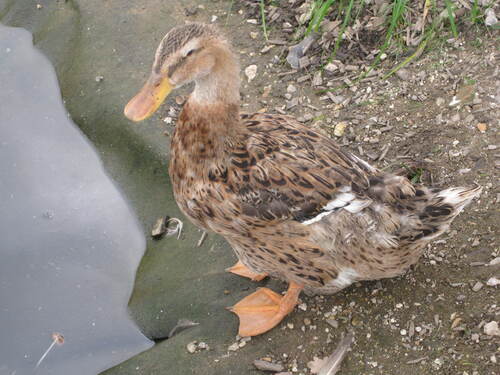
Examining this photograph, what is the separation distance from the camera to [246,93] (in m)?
4.46

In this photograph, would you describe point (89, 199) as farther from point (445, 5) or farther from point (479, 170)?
point (445, 5)

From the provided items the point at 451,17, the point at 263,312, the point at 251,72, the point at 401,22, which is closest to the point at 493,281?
the point at 263,312

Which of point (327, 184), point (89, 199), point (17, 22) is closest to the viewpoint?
point (327, 184)

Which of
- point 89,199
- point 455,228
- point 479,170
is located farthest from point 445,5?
point 89,199

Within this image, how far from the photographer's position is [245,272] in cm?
368

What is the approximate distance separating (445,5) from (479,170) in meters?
1.35

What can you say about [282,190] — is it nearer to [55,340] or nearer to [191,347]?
[191,347]

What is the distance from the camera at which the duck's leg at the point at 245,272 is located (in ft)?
12.0

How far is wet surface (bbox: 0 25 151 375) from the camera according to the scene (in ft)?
11.9

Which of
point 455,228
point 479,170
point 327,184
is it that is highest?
point 327,184

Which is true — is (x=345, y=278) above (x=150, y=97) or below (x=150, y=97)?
below

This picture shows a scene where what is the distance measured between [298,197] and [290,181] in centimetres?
→ 9

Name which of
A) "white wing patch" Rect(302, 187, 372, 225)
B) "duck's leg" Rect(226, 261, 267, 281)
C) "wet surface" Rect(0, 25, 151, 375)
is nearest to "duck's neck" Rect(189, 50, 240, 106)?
"white wing patch" Rect(302, 187, 372, 225)

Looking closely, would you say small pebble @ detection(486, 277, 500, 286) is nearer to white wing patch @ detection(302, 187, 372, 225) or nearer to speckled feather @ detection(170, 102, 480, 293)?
speckled feather @ detection(170, 102, 480, 293)
